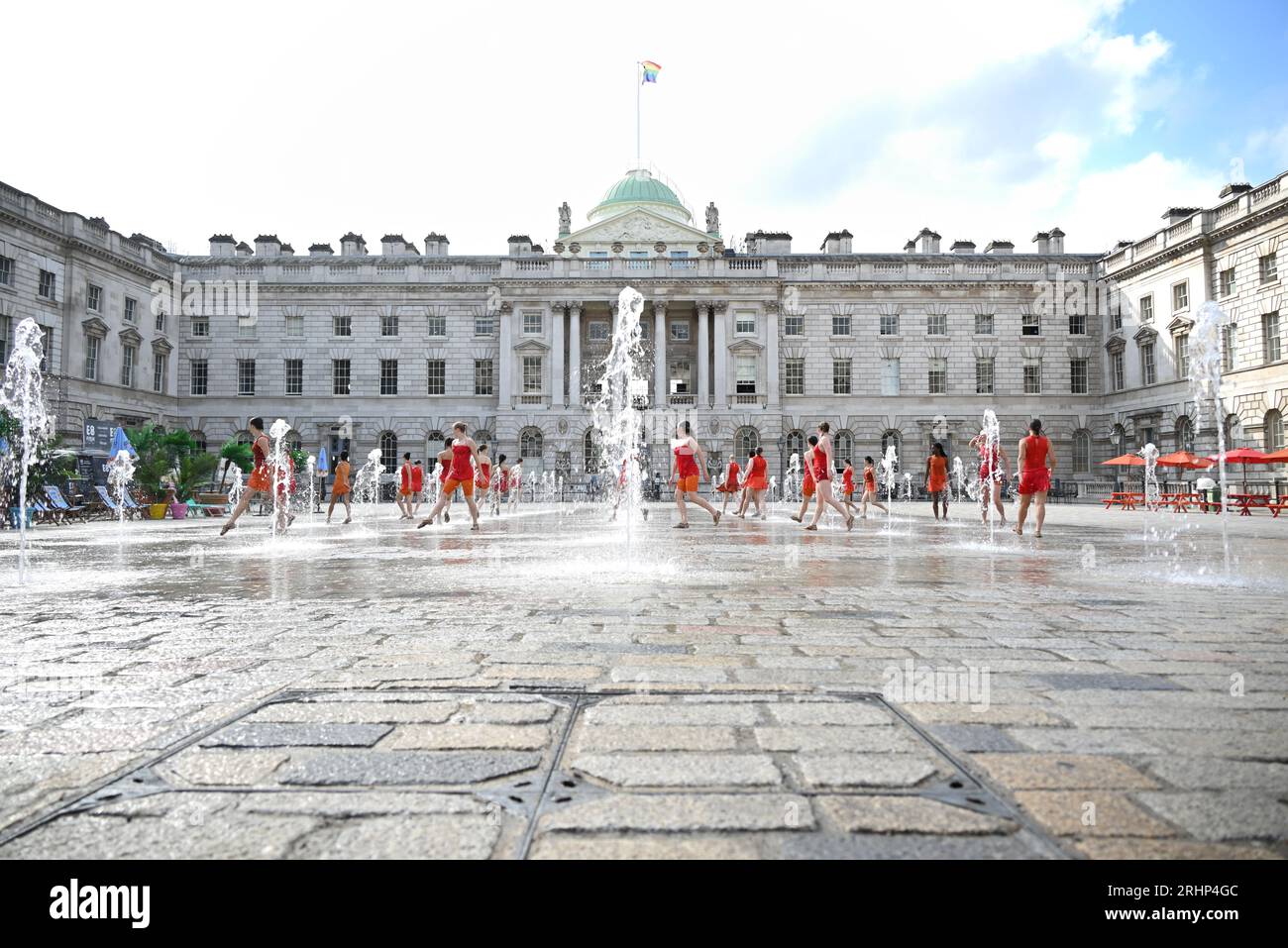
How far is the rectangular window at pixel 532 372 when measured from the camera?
144ft

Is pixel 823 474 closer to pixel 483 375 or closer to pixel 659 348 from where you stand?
pixel 659 348

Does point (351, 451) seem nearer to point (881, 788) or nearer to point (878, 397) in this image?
point (878, 397)

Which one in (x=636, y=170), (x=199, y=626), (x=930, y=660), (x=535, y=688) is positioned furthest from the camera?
(x=636, y=170)

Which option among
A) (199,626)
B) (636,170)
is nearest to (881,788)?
(199,626)

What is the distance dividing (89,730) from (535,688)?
54.0 inches

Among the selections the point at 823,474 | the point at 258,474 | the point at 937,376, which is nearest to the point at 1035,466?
the point at 823,474

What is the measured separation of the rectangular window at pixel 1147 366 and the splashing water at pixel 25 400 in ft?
143

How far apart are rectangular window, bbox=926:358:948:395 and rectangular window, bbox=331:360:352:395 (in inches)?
1272

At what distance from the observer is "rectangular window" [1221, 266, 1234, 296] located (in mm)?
33125

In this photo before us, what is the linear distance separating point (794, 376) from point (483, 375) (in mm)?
17407

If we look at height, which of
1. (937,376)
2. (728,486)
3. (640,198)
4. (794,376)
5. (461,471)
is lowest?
(728,486)

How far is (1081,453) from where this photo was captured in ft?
142

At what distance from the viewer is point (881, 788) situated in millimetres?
1879
